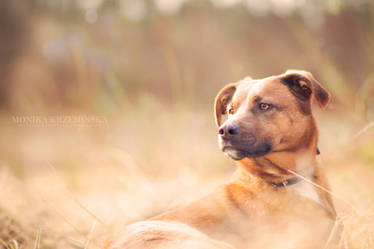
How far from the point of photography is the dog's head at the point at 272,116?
8.09 feet

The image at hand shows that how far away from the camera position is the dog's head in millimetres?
2465

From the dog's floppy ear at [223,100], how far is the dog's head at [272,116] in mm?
210

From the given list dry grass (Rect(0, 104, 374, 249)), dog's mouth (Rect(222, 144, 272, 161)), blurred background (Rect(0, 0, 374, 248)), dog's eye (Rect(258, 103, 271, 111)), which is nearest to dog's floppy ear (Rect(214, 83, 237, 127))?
dog's eye (Rect(258, 103, 271, 111))

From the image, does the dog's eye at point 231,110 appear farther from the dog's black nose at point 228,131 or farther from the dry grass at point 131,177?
the dry grass at point 131,177

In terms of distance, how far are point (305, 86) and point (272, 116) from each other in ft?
1.25

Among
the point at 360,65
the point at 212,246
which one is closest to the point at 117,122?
the point at 212,246

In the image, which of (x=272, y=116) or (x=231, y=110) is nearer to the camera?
(x=272, y=116)

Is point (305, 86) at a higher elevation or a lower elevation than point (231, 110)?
higher

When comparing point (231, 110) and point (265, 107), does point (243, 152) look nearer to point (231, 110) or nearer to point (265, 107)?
point (265, 107)

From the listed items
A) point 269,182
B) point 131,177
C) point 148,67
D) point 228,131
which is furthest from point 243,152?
point 148,67

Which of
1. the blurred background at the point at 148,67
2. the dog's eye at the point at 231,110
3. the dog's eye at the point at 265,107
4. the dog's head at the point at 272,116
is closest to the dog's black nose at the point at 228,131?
the dog's head at the point at 272,116

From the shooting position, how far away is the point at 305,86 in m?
2.74

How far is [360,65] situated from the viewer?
8.49 metres

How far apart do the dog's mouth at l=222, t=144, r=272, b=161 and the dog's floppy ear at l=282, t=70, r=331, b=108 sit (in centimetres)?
52
